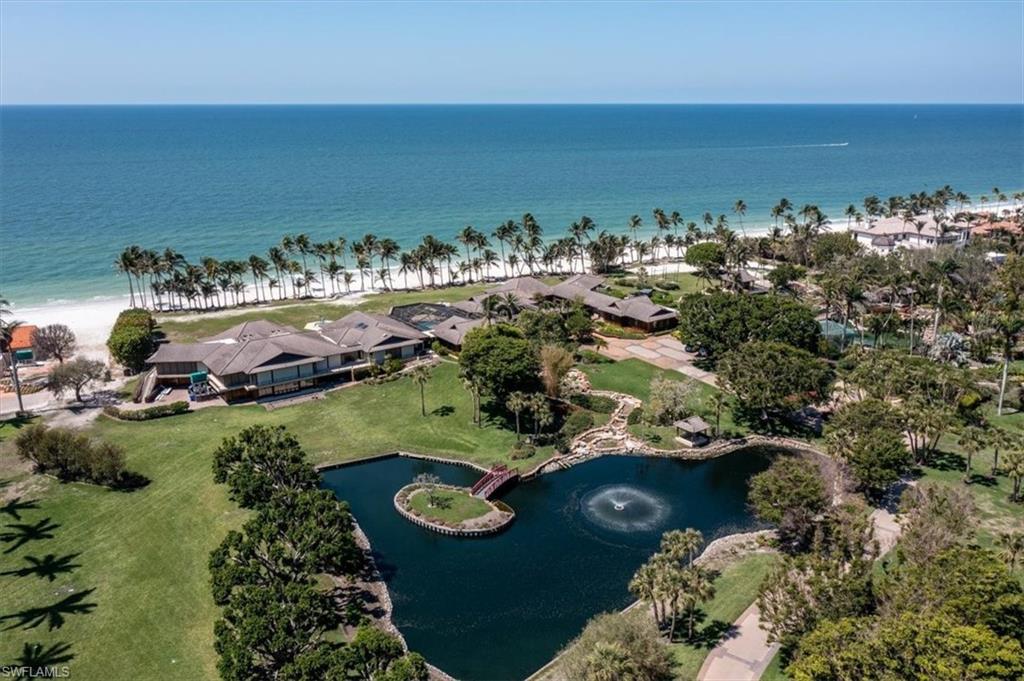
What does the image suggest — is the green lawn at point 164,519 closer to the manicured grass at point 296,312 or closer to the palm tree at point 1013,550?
the manicured grass at point 296,312

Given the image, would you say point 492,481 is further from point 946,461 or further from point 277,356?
point 946,461

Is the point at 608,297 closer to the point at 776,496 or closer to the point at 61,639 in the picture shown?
the point at 776,496

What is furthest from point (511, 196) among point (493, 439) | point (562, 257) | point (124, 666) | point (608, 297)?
point (124, 666)

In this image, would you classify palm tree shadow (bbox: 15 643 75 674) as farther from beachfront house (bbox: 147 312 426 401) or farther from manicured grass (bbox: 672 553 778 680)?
beachfront house (bbox: 147 312 426 401)

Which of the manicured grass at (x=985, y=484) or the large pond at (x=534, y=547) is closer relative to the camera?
the large pond at (x=534, y=547)

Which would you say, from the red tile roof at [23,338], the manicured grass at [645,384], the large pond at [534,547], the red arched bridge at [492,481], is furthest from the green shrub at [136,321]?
the manicured grass at [645,384]

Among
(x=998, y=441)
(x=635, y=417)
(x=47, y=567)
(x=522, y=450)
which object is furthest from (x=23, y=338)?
(x=998, y=441)

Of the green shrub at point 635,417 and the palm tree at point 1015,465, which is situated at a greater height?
the palm tree at point 1015,465
